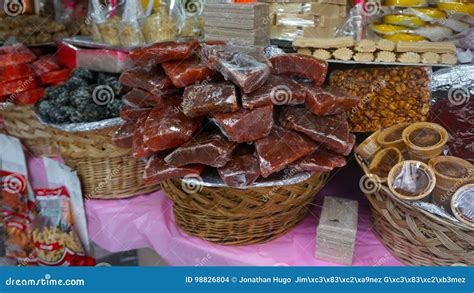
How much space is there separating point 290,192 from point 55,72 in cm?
113

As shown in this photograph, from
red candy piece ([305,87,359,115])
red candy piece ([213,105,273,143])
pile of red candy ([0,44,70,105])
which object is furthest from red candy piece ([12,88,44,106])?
red candy piece ([305,87,359,115])

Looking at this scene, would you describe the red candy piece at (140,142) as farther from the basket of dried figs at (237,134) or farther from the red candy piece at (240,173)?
the red candy piece at (240,173)

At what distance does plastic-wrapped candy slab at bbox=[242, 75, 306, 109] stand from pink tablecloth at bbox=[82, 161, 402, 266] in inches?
15.7

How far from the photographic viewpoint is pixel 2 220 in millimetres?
1695

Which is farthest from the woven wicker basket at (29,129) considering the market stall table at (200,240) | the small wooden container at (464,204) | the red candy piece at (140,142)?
the small wooden container at (464,204)

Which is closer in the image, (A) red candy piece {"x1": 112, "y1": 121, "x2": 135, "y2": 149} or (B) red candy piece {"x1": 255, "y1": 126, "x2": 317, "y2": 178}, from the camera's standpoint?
(B) red candy piece {"x1": 255, "y1": 126, "x2": 317, "y2": 178}

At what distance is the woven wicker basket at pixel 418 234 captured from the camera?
0.89m

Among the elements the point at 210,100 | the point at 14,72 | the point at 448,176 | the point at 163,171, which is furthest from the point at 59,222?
the point at 448,176

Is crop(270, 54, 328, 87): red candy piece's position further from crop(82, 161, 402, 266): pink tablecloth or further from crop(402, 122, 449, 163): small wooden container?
crop(82, 161, 402, 266): pink tablecloth

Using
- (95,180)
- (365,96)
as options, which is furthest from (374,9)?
(95,180)

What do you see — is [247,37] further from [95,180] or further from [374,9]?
[95,180]

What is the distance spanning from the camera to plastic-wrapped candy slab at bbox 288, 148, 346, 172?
3.12ft

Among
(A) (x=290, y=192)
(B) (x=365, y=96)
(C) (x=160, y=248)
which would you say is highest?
(B) (x=365, y=96)

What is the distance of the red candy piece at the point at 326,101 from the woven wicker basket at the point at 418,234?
173 millimetres
